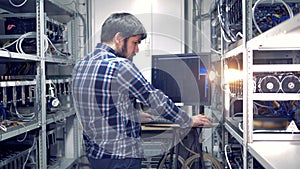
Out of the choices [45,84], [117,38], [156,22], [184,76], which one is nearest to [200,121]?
[117,38]

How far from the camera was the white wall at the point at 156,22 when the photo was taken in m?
3.21

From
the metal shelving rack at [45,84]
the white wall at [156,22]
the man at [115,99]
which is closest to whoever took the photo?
the man at [115,99]

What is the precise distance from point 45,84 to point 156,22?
1360 millimetres

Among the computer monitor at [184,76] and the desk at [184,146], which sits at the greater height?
the computer monitor at [184,76]

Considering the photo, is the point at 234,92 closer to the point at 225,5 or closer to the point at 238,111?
the point at 238,111

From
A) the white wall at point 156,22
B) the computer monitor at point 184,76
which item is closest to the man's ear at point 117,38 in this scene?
the computer monitor at point 184,76

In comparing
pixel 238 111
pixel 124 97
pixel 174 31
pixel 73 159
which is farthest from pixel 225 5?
pixel 73 159

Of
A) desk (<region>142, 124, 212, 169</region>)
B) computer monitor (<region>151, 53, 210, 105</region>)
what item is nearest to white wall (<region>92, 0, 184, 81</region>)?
computer monitor (<region>151, 53, 210, 105</region>)

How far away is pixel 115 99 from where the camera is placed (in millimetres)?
1551

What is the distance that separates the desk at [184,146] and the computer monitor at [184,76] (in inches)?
8.9

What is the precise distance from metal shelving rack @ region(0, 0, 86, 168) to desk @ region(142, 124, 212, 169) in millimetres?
792

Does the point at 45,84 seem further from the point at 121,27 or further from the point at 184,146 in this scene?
the point at 184,146

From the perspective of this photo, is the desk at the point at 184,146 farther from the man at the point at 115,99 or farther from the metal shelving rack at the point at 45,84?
the metal shelving rack at the point at 45,84

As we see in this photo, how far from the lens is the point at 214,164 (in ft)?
8.32
